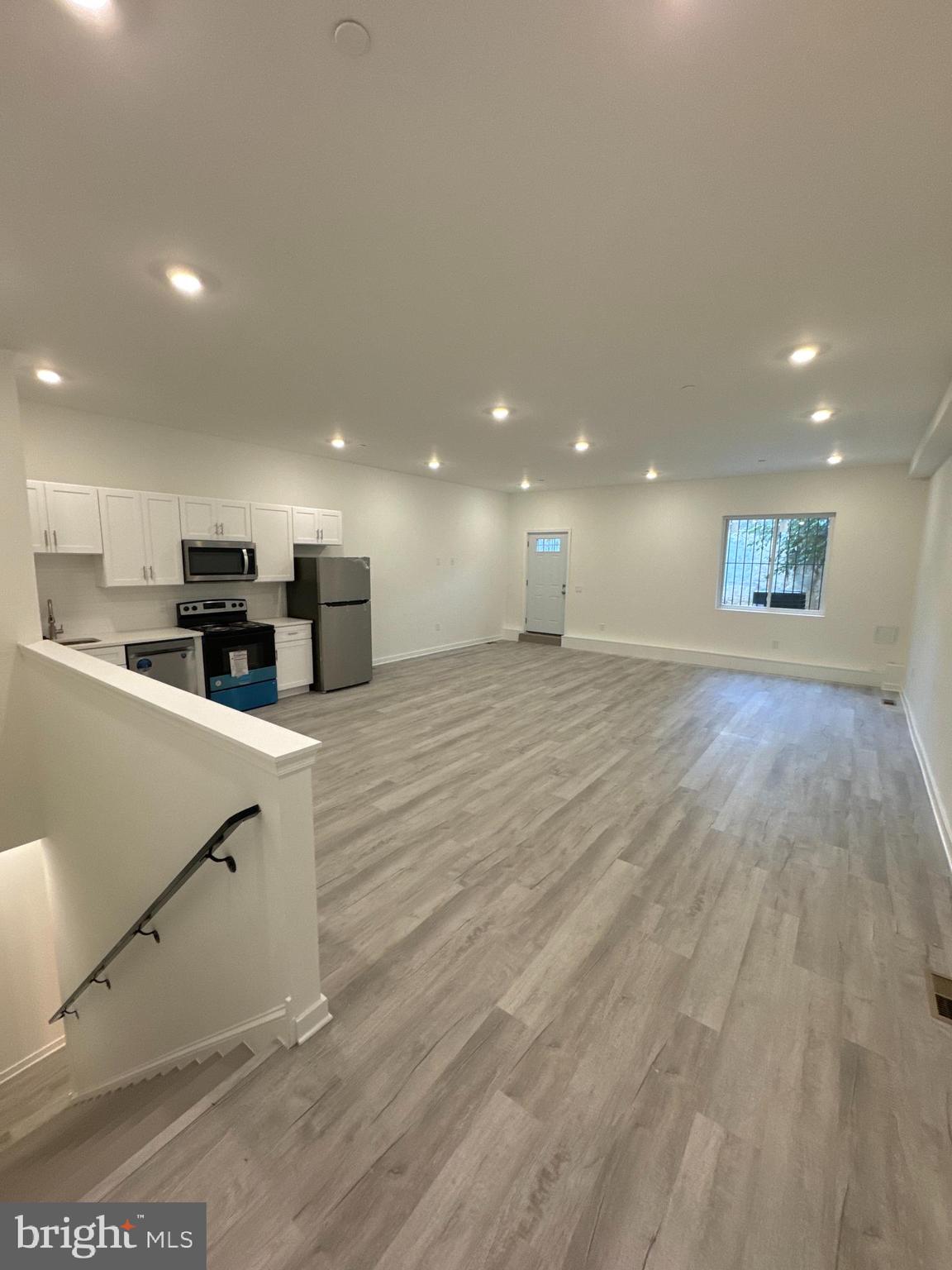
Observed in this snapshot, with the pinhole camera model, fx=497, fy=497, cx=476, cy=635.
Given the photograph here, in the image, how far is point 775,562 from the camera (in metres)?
7.20

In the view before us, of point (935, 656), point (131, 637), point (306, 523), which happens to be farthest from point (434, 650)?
point (935, 656)

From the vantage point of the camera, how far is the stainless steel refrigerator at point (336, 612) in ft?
19.2

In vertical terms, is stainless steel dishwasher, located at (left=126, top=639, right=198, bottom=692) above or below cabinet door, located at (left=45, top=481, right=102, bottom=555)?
below

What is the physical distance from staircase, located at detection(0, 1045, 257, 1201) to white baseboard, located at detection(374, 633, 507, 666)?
5.37 meters

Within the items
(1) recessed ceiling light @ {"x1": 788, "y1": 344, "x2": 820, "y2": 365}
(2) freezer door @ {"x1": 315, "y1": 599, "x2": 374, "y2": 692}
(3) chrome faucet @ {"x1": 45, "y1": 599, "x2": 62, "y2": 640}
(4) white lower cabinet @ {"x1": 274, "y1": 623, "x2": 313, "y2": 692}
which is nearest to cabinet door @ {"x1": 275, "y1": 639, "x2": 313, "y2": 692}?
(4) white lower cabinet @ {"x1": 274, "y1": 623, "x2": 313, "y2": 692}

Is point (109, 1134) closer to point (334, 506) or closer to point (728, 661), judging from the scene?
point (334, 506)

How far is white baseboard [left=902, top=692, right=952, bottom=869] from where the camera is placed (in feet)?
9.57

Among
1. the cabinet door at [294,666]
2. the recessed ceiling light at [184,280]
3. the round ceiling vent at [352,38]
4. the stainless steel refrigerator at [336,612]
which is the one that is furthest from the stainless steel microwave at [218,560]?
the round ceiling vent at [352,38]

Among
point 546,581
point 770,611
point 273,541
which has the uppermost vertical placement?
point 273,541

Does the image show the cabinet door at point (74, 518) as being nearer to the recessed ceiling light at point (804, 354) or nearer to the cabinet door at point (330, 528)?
the cabinet door at point (330, 528)

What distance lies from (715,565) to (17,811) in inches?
326

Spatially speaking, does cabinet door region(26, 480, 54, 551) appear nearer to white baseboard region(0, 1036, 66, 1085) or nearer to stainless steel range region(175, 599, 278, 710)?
stainless steel range region(175, 599, 278, 710)

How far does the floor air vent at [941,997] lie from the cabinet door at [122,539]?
5.86 m

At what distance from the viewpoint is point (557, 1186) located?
4.16 ft
